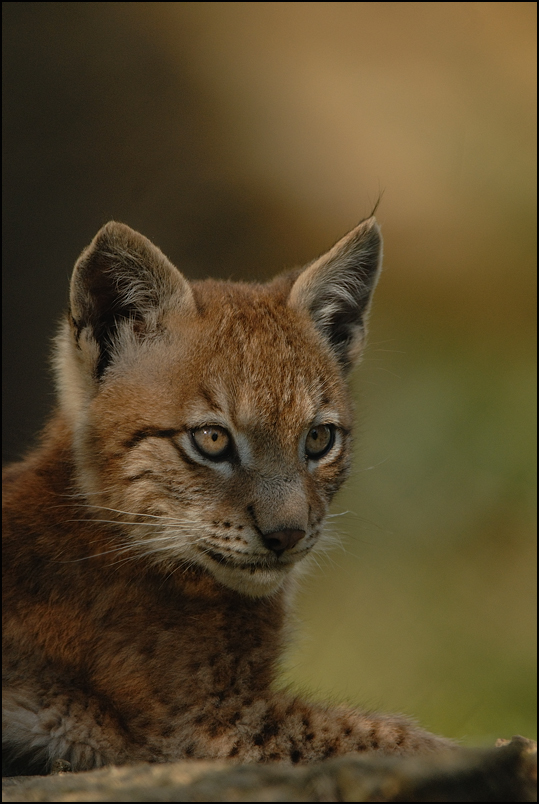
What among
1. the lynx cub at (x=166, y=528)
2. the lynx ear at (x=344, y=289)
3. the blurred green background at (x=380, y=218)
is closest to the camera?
the lynx cub at (x=166, y=528)

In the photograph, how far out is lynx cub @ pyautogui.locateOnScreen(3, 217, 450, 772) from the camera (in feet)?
12.4

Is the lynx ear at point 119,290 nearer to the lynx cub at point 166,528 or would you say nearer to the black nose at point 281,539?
the lynx cub at point 166,528

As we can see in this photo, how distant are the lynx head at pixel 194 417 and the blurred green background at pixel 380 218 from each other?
397 centimetres

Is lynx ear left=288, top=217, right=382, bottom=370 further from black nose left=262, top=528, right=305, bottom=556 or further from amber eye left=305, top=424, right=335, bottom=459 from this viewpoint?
black nose left=262, top=528, right=305, bottom=556

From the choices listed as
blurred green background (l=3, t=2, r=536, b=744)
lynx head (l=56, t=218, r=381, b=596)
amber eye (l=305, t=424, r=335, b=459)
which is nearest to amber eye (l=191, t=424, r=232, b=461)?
lynx head (l=56, t=218, r=381, b=596)

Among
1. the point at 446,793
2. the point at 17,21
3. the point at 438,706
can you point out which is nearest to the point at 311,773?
the point at 446,793

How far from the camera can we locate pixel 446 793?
182 cm

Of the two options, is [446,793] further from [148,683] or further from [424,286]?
[424,286]

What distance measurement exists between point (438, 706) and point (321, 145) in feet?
22.6

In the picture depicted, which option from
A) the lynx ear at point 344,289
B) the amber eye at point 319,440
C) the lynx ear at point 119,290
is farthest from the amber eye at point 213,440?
the lynx ear at point 344,289

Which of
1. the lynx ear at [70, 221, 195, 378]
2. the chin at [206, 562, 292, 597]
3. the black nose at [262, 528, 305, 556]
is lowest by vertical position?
the chin at [206, 562, 292, 597]

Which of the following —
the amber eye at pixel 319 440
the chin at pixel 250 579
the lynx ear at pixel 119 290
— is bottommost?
the chin at pixel 250 579

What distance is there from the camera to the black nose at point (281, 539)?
3.87 meters

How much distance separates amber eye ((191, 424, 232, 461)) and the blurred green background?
4.40 metres
